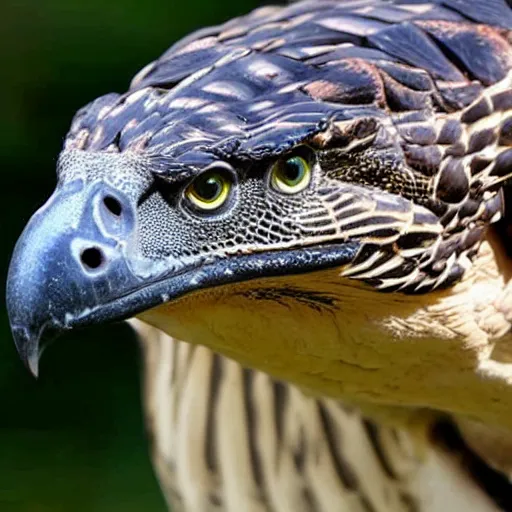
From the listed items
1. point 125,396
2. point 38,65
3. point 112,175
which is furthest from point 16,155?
point 112,175

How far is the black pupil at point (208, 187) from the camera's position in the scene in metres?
1.02

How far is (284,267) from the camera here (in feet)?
3.45

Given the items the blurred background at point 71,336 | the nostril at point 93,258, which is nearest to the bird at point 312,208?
the nostril at point 93,258

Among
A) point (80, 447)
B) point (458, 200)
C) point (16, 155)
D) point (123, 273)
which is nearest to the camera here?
point (123, 273)

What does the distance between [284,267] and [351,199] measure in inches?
2.7

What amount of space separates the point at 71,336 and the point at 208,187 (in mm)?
1877

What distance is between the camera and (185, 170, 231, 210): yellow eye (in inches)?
40.3

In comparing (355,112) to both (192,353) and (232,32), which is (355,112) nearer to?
(232,32)

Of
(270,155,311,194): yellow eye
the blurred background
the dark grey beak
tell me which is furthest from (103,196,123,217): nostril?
the blurred background

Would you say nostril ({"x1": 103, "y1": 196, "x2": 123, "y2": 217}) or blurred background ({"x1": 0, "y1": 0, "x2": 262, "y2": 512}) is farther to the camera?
blurred background ({"x1": 0, "y1": 0, "x2": 262, "y2": 512})

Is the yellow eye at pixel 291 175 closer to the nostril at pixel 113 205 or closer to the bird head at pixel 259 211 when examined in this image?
the bird head at pixel 259 211

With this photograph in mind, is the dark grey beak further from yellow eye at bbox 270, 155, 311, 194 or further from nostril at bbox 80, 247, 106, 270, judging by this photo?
yellow eye at bbox 270, 155, 311, 194

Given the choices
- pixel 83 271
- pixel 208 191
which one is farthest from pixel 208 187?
pixel 83 271

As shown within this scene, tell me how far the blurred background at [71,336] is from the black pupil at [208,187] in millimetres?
1557
